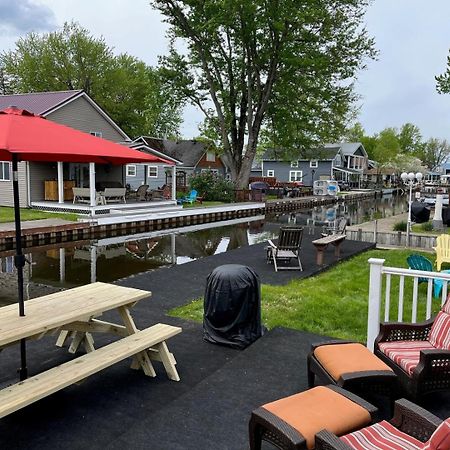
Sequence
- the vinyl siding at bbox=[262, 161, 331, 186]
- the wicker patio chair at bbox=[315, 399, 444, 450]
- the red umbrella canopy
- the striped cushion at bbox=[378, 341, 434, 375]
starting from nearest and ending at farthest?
1. the wicker patio chair at bbox=[315, 399, 444, 450]
2. the red umbrella canopy
3. the striped cushion at bbox=[378, 341, 434, 375]
4. the vinyl siding at bbox=[262, 161, 331, 186]

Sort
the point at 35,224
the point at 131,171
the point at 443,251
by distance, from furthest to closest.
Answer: the point at 131,171, the point at 35,224, the point at 443,251

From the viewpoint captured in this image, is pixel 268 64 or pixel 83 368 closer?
pixel 83 368

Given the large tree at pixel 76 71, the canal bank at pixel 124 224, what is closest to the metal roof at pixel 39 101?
the canal bank at pixel 124 224

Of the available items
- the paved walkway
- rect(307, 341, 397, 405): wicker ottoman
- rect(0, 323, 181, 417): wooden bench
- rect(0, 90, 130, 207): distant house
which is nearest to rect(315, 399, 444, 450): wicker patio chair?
rect(307, 341, 397, 405): wicker ottoman

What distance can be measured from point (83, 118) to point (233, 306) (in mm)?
23717

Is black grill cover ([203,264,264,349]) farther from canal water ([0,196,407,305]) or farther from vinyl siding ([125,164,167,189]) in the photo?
vinyl siding ([125,164,167,189])

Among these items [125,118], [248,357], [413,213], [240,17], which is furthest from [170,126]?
[248,357]

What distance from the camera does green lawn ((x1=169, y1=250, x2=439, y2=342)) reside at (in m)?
6.07

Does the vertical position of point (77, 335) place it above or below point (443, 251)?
below

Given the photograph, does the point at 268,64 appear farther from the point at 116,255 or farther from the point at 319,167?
the point at 319,167

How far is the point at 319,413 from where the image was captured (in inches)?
114

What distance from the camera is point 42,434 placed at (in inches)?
131

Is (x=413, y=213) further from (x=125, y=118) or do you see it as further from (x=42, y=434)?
(x=125, y=118)

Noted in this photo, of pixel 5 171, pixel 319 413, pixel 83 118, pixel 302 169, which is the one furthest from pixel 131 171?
pixel 319 413
